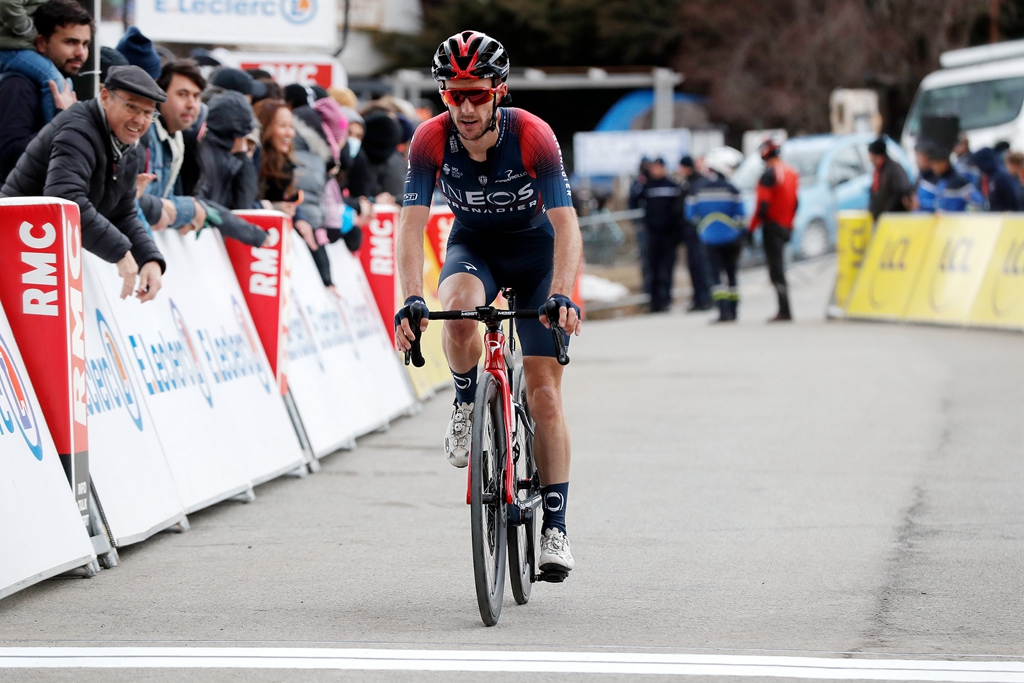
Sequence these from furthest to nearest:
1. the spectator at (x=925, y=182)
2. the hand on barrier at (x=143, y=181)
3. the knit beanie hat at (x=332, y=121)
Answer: the spectator at (x=925, y=182) → the knit beanie hat at (x=332, y=121) → the hand on barrier at (x=143, y=181)

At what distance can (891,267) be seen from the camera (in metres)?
20.0

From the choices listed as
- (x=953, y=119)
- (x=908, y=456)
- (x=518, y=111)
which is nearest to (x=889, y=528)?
(x=908, y=456)

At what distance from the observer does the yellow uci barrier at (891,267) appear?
1944 centimetres

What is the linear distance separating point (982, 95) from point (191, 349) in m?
25.2

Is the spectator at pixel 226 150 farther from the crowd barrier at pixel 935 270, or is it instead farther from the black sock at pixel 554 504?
the crowd barrier at pixel 935 270

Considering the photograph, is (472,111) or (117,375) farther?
(117,375)

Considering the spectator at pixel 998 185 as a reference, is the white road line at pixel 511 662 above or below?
below

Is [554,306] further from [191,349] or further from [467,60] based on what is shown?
[191,349]

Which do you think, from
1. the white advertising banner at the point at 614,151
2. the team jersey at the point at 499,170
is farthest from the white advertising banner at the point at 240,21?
the white advertising banner at the point at 614,151

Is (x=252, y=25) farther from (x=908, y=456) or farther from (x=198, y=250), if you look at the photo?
(x=908, y=456)

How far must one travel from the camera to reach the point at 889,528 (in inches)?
296

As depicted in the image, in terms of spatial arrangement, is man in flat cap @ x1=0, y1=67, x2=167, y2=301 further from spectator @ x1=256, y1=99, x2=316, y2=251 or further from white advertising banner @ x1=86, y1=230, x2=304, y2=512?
spectator @ x1=256, y1=99, x2=316, y2=251

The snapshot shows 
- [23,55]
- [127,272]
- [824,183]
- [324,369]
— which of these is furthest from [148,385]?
[824,183]

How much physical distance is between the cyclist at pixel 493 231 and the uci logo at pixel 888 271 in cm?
1427
